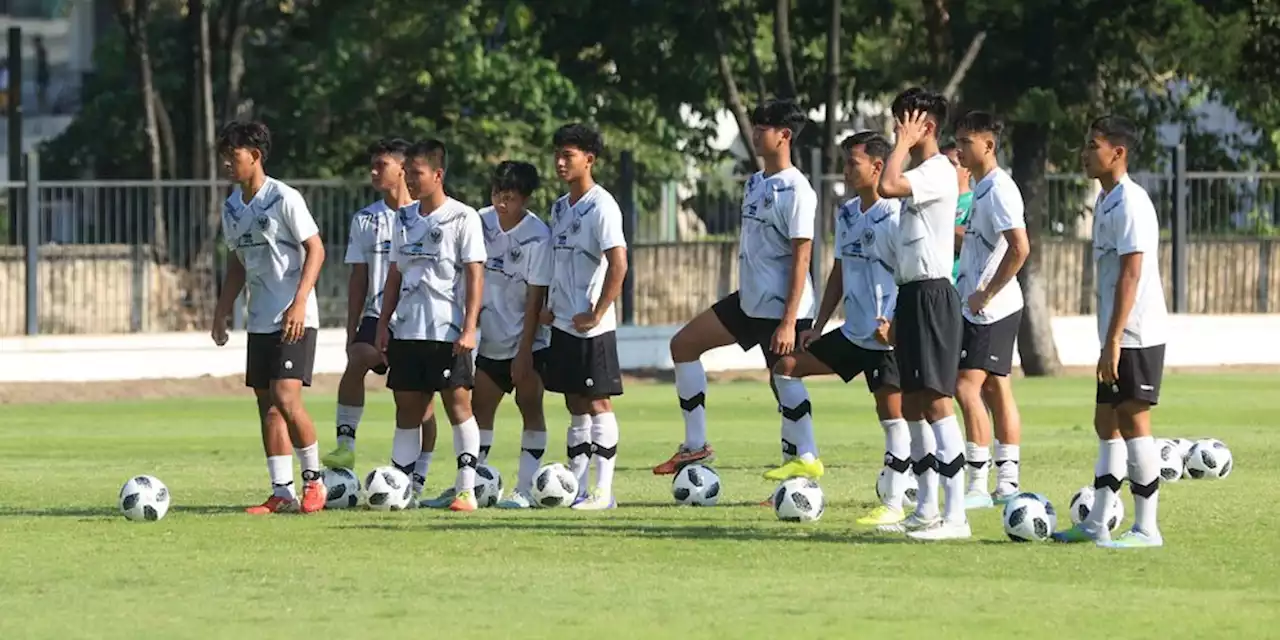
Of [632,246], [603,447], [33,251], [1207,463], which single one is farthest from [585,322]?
[632,246]

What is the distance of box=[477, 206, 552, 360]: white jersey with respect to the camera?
14.1m

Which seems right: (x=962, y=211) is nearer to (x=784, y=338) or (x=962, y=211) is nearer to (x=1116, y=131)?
(x=784, y=338)

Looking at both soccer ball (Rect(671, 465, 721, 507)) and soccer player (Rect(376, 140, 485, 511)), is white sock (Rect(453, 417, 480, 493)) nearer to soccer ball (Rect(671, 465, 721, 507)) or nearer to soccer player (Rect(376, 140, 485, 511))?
soccer player (Rect(376, 140, 485, 511))

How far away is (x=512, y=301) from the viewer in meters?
14.1

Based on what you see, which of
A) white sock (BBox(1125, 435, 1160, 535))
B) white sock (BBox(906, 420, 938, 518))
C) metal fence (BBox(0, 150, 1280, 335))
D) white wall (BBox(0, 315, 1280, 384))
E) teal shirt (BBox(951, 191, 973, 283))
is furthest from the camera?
metal fence (BBox(0, 150, 1280, 335))

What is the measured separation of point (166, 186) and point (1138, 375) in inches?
718

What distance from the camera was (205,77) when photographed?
34.6 m

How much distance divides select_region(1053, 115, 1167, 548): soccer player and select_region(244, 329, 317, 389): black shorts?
13.9ft

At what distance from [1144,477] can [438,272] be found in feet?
13.4

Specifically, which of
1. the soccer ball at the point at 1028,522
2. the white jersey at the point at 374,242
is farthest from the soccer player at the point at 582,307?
the soccer ball at the point at 1028,522

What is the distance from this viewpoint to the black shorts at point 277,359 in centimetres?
1326

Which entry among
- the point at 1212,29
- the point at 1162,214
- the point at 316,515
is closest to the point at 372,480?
the point at 316,515

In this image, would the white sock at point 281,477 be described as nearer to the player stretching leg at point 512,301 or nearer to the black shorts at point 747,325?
the player stretching leg at point 512,301

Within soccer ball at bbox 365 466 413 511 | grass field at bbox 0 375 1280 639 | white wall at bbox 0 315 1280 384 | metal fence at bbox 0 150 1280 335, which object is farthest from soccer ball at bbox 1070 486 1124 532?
metal fence at bbox 0 150 1280 335
